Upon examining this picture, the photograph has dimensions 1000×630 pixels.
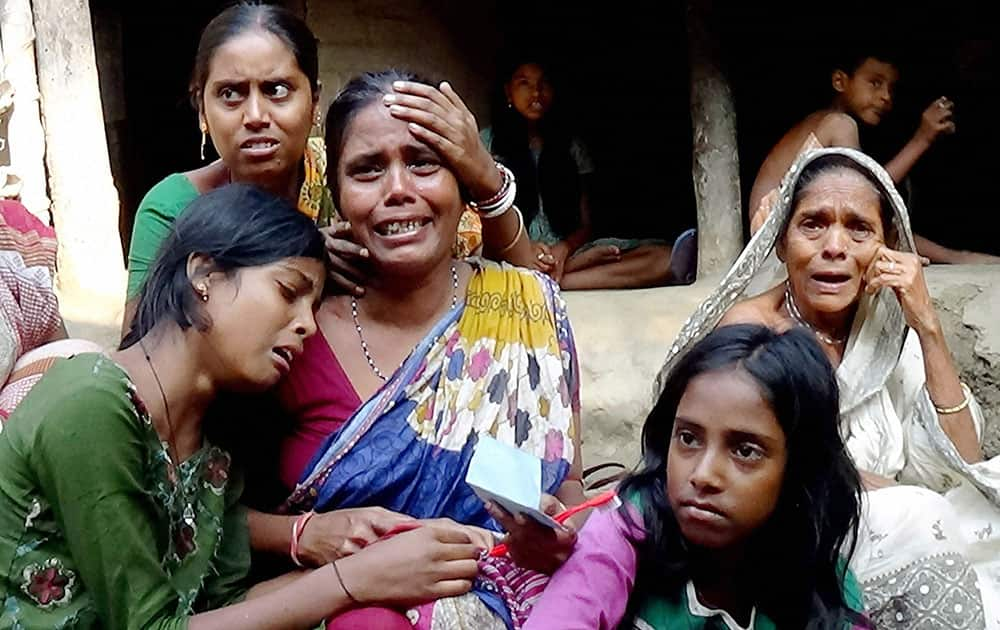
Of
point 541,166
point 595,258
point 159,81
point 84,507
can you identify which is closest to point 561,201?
point 541,166

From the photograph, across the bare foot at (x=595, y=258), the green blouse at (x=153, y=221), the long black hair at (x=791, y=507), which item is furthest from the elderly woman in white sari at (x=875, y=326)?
the bare foot at (x=595, y=258)

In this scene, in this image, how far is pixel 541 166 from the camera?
17.5 feet

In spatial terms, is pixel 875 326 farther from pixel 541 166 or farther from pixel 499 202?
pixel 541 166

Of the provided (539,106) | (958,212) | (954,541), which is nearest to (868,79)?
(539,106)

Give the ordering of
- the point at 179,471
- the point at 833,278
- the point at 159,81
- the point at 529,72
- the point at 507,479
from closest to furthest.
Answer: the point at 507,479 → the point at 179,471 → the point at 833,278 → the point at 529,72 → the point at 159,81

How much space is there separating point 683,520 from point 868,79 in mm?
3320

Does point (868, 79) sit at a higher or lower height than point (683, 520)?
higher

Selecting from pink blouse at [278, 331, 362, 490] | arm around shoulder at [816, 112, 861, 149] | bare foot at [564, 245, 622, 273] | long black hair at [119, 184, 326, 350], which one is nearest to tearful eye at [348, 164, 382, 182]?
long black hair at [119, 184, 326, 350]

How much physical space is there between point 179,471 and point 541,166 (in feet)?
12.0

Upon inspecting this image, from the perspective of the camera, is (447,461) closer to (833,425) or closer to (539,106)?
(833,425)

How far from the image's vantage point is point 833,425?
1.88m

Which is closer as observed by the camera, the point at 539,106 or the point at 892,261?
the point at 892,261

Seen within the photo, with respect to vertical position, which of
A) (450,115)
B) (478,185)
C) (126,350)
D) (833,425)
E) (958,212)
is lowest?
(958,212)

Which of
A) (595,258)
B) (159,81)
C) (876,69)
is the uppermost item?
(876,69)
